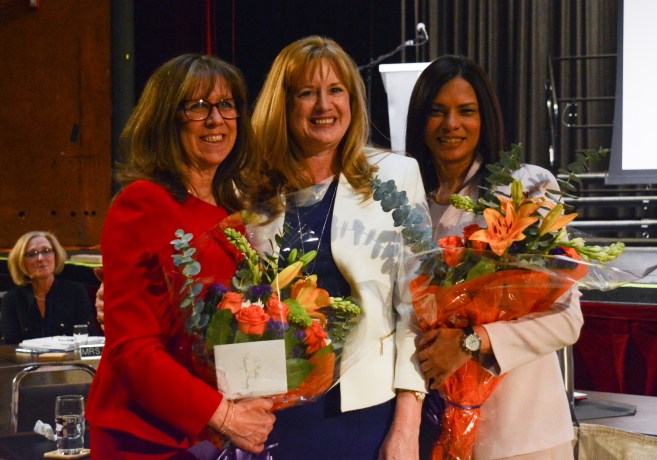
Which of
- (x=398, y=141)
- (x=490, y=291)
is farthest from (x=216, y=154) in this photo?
(x=398, y=141)

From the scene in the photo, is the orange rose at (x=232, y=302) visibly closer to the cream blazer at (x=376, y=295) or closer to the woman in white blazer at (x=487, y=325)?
the cream blazer at (x=376, y=295)

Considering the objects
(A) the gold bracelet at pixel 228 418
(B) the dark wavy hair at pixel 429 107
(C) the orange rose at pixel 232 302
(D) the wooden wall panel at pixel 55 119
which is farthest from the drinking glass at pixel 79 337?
(D) the wooden wall panel at pixel 55 119

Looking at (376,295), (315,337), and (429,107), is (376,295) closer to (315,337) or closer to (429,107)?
(315,337)

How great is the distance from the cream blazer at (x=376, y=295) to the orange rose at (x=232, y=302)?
213 millimetres

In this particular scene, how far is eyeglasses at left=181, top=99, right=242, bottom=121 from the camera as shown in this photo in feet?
5.88

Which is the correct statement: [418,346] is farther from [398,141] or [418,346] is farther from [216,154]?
[398,141]

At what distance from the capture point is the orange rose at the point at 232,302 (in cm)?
151

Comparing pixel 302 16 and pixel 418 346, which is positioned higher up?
pixel 302 16

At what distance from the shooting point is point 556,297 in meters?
1.71

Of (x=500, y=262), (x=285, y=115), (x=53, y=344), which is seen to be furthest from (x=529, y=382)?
(x=53, y=344)

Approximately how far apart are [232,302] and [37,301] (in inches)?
168

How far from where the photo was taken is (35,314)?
544 cm

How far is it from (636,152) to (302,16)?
3.39 metres

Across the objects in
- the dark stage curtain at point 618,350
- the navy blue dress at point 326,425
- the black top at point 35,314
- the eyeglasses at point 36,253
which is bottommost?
the black top at point 35,314
